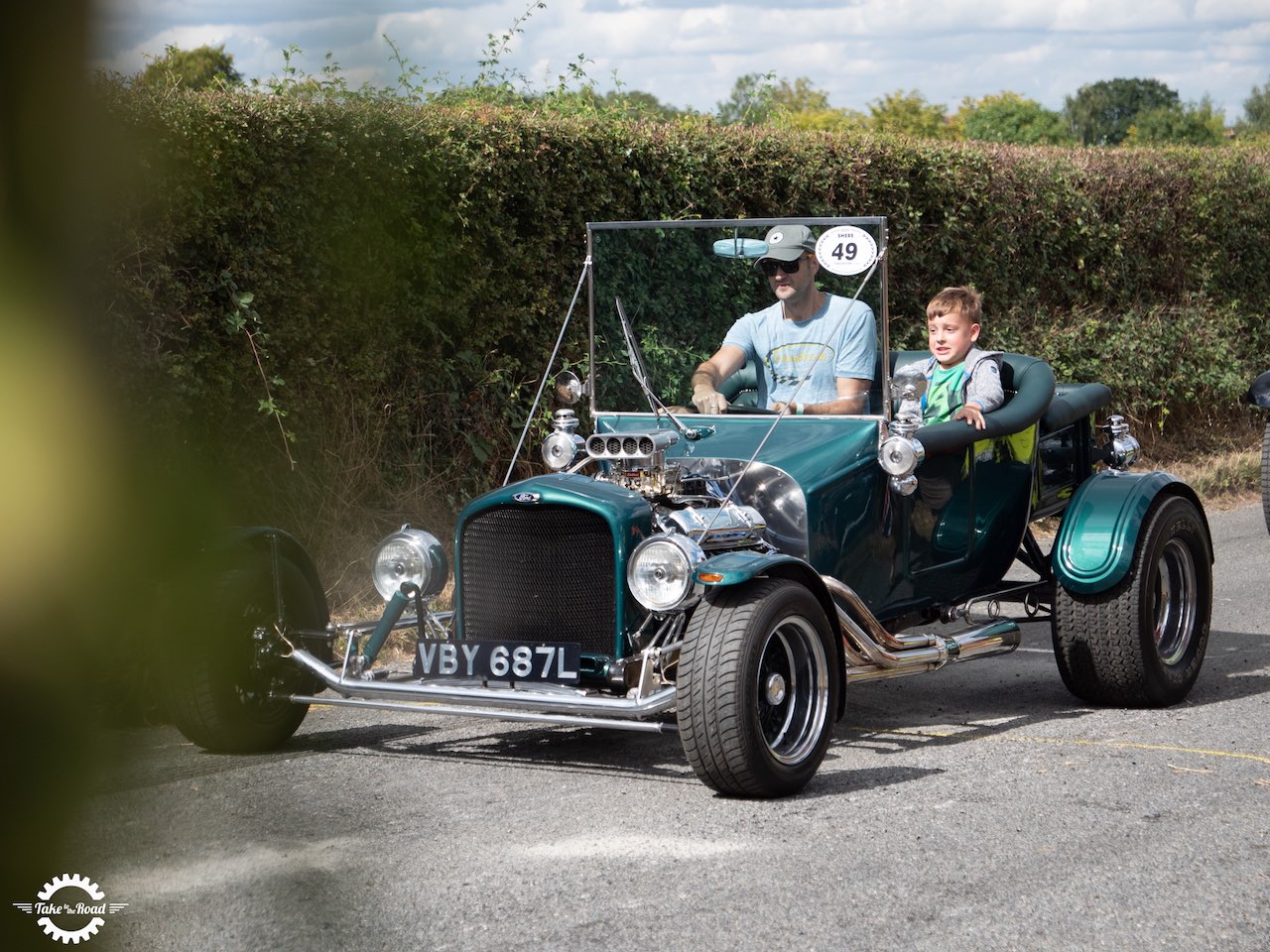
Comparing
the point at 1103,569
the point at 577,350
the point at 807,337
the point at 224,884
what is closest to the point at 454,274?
the point at 577,350

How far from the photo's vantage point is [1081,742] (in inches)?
197

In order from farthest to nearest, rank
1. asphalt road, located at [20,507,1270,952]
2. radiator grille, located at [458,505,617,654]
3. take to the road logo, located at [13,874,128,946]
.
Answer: radiator grille, located at [458,505,617,654] < asphalt road, located at [20,507,1270,952] < take to the road logo, located at [13,874,128,946]

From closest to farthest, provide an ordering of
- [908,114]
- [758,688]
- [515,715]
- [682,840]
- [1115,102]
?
[682,840] → [758,688] → [515,715] → [908,114] → [1115,102]

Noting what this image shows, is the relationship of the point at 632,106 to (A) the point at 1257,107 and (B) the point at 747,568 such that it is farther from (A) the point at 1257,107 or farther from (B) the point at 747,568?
(A) the point at 1257,107

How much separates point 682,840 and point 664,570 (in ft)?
2.67

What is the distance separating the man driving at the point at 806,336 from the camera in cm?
520

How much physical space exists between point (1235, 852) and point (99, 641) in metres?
3.14

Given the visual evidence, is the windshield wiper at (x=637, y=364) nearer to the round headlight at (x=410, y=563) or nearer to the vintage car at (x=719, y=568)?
the vintage car at (x=719, y=568)

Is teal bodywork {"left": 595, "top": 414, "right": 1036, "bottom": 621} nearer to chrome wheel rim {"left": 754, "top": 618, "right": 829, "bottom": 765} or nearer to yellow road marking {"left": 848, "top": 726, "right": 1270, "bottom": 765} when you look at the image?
chrome wheel rim {"left": 754, "top": 618, "right": 829, "bottom": 765}

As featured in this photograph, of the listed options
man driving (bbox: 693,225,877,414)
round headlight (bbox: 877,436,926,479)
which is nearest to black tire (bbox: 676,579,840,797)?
round headlight (bbox: 877,436,926,479)

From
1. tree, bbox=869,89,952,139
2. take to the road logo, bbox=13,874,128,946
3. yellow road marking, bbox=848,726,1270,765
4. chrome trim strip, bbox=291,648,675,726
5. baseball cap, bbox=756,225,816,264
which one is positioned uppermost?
tree, bbox=869,89,952,139

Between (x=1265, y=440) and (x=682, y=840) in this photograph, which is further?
(x=1265, y=440)

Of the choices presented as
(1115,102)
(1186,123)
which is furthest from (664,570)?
(1115,102)

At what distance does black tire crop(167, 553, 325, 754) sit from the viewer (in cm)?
474
